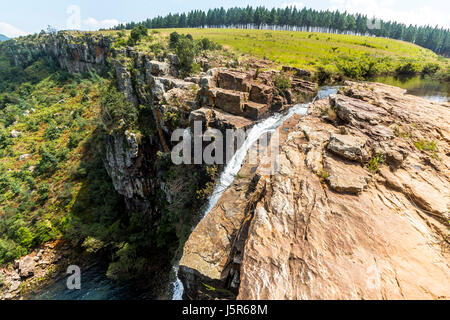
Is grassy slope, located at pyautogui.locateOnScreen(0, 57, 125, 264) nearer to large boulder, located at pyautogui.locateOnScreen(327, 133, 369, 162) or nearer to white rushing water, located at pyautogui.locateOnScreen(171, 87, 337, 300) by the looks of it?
white rushing water, located at pyautogui.locateOnScreen(171, 87, 337, 300)

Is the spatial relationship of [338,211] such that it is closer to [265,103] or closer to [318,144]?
[318,144]

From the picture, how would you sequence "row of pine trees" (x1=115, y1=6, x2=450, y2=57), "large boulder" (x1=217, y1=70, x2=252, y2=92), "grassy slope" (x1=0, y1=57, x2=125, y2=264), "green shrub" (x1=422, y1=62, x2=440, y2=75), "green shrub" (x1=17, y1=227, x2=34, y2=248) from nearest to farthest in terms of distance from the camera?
1. "large boulder" (x1=217, y1=70, x2=252, y2=92)
2. "green shrub" (x1=17, y1=227, x2=34, y2=248)
3. "grassy slope" (x1=0, y1=57, x2=125, y2=264)
4. "green shrub" (x1=422, y1=62, x2=440, y2=75)
5. "row of pine trees" (x1=115, y1=6, x2=450, y2=57)

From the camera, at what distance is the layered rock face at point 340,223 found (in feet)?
19.1

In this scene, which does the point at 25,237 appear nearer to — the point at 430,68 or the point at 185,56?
the point at 185,56

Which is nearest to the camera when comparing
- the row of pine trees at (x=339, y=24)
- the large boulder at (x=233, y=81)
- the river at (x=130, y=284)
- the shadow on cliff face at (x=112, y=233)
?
the river at (x=130, y=284)

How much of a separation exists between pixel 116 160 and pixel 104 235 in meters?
9.86

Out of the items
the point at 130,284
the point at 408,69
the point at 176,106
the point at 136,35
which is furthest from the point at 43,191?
the point at 408,69

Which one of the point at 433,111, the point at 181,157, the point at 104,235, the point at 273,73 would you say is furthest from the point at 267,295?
the point at 273,73

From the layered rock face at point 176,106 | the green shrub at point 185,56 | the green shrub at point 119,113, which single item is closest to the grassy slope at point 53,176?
the layered rock face at point 176,106

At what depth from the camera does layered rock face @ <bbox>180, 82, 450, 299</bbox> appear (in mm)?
5828

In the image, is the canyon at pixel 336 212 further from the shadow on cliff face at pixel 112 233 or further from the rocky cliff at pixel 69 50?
the rocky cliff at pixel 69 50

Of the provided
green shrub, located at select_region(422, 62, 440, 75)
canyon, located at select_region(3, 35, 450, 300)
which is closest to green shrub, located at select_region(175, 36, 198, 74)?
canyon, located at select_region(3, 35, 450, 300)

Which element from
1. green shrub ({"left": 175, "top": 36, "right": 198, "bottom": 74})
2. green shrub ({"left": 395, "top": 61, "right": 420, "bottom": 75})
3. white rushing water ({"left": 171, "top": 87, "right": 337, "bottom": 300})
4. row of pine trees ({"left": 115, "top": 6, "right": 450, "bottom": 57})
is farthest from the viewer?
row of pine trees ({"left": 115, "top": 6, "right": 450, "bottom": 57})
